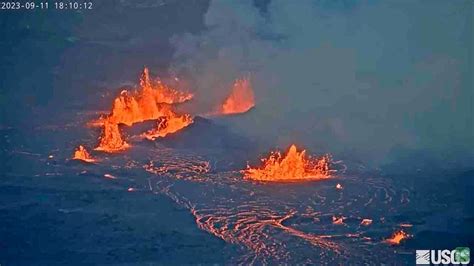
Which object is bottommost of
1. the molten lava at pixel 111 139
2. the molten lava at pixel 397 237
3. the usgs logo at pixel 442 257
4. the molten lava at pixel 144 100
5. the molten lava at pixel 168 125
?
the usgs logo at pixel 442 257

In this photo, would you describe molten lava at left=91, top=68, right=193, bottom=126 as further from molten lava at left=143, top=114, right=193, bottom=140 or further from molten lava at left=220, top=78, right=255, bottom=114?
molten lava at left=220, top=78, right=255, bottom=114

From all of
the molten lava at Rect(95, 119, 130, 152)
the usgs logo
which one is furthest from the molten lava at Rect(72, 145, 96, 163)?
the usgs logo

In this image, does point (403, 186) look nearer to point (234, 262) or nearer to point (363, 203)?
point (363, 203)

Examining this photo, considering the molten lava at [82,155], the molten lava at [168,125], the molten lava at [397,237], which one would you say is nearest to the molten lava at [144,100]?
the molten lava at [168,125]

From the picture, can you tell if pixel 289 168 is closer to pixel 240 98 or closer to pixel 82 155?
pixel 240 98

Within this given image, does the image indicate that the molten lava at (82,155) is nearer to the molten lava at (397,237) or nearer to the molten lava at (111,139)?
the molten lava at (111,139)

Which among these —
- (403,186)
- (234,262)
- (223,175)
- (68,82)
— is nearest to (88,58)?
(68,82)
